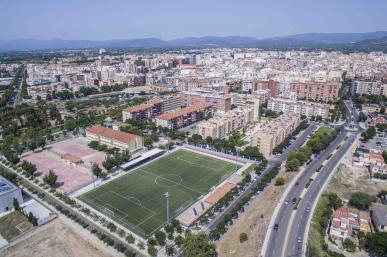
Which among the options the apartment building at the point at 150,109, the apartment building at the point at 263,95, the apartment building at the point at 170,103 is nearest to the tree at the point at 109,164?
the apartment building at the point at 150,109

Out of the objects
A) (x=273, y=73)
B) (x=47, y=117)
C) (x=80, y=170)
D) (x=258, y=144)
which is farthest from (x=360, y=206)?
(x=273, y=73)

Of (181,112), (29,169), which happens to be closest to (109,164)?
(29,169)

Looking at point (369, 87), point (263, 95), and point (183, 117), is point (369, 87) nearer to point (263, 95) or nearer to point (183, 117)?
point (263, 95)

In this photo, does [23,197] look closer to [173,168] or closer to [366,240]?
[173,168]

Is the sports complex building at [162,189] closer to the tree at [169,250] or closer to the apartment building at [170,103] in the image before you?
the tree at [169,250]

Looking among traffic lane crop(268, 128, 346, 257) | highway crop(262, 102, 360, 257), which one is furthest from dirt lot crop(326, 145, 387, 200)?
traffic lane crop(268, 128, 346, 257)

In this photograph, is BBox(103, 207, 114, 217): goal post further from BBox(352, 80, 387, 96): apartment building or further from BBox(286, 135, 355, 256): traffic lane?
BBox(352, 80, 387, 96): apartment building
